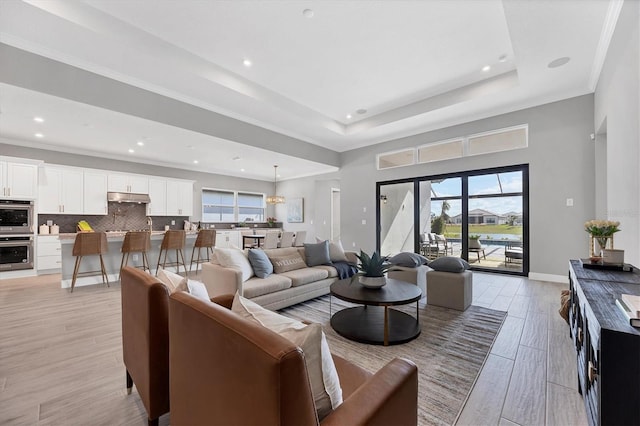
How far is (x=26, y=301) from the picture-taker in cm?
379

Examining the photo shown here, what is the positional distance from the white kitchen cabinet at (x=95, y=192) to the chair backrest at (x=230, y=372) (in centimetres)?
710

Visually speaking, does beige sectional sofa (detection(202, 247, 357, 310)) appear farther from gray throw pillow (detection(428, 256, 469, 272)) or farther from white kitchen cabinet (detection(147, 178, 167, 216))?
white kitchen cabinet (detection(147, 178, 167, 216))

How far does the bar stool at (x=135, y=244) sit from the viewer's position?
16.1ft

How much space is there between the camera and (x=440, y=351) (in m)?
2.35

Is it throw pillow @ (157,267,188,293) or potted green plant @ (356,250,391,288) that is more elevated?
throw pillow @ (157,267,188,293)

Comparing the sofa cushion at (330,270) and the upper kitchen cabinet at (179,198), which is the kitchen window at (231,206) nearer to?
the upper kitchen cabinet at (179,198)

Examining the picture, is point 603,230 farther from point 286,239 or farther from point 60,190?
point 60,190

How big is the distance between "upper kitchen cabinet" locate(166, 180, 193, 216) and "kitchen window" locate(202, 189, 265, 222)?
0.73 meters

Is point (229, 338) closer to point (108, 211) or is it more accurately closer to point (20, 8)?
point (20, 8)

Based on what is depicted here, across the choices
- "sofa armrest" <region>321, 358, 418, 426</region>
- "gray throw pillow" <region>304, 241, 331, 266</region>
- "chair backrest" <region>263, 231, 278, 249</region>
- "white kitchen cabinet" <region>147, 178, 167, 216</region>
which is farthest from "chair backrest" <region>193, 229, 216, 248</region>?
"sofa armrest" <region>321, 358, 418, 426</region>

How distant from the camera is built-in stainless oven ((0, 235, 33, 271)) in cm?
516

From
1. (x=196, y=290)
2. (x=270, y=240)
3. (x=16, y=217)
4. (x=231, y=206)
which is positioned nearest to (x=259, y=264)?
(x=270, y=240)

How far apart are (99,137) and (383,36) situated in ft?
18.2

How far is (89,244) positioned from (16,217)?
Answer: 2.39 meters
